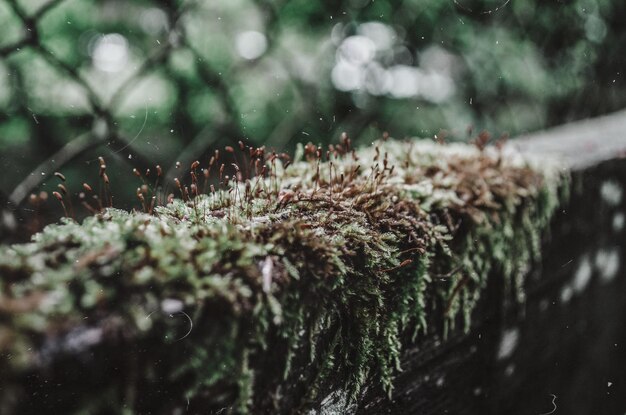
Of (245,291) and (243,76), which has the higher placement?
(243,76)

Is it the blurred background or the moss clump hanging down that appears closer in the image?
the moss clump hanging down

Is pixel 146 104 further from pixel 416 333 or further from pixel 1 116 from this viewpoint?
pixel 416 333

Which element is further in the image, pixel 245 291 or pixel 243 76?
pixel 243 76

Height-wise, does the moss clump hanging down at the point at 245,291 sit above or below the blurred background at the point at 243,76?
below

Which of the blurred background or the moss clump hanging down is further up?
the blurred background
